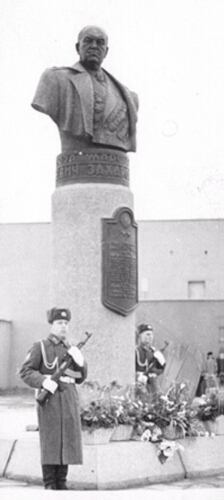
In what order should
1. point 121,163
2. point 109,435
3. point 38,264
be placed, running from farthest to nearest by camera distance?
1. point 38,264
2. point 121,163
3. point 109,435

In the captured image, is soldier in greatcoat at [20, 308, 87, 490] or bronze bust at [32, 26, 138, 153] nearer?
soldier in greatcoat at [20, 308, 87, 490]

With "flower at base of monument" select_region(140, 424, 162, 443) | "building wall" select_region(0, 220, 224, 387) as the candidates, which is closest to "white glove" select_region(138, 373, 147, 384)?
"flower at base of monument" select_region(140, 424, 162, 443)

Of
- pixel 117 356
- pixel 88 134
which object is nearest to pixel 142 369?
pixel 117 356

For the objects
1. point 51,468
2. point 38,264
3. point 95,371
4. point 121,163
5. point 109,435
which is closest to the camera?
point 51,468

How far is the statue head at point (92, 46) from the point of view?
761 centimetres

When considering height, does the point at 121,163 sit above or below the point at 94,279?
above

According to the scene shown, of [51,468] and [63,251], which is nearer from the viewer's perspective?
[51,468]

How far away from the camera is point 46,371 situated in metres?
5.47

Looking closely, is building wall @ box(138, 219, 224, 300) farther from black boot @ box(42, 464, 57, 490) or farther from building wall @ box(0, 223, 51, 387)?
black boot @ box(42, 464, 57, 490)

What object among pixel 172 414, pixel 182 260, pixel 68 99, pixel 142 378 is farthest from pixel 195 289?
pixel 172 414

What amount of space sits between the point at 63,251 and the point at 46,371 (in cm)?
210

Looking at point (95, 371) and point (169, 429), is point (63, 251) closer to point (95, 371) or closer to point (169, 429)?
point (95, 371)

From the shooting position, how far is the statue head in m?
7.61

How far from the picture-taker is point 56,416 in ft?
17.5
